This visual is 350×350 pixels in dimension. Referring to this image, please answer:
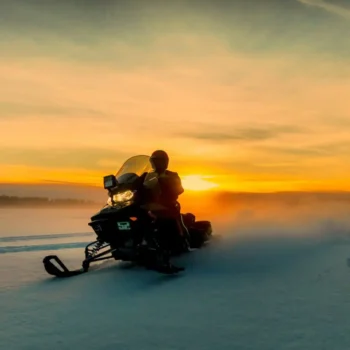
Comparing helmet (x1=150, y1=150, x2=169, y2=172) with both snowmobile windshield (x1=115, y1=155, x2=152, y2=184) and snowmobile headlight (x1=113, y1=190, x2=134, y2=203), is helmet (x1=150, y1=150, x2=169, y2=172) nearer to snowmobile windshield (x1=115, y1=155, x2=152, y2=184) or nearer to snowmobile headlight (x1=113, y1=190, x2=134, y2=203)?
snowmobile windshield (x1=115, y1=155, x2=152, y2=184)

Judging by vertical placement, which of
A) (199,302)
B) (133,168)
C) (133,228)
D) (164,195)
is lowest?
(199,302)

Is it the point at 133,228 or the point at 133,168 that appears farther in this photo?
the point at 133,168

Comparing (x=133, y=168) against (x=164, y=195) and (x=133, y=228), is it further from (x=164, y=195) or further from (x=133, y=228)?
→ (x=133, y=228)

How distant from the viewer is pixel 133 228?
7.87m

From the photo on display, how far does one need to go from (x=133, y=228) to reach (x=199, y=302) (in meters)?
2.49

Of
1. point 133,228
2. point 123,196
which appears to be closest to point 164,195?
point 123,196

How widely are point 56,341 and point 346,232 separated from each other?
31.7ft

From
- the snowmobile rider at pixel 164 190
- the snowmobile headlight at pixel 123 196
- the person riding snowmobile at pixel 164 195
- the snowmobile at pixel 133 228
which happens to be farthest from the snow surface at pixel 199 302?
the snowmobile headlight at pixel 123 196

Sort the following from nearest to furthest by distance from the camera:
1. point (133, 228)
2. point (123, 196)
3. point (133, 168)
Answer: point (133, 228) → point (123, 196) → point (133, 168)

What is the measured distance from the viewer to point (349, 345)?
4.02 meters

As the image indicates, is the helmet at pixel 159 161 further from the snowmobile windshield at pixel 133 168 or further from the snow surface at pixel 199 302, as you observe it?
the snow surface at pixel 199 302

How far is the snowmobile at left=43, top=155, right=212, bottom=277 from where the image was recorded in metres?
7.72

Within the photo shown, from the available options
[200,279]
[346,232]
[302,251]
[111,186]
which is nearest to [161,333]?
[200,279]

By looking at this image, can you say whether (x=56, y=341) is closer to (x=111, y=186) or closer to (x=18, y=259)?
(x=111, y=186)
